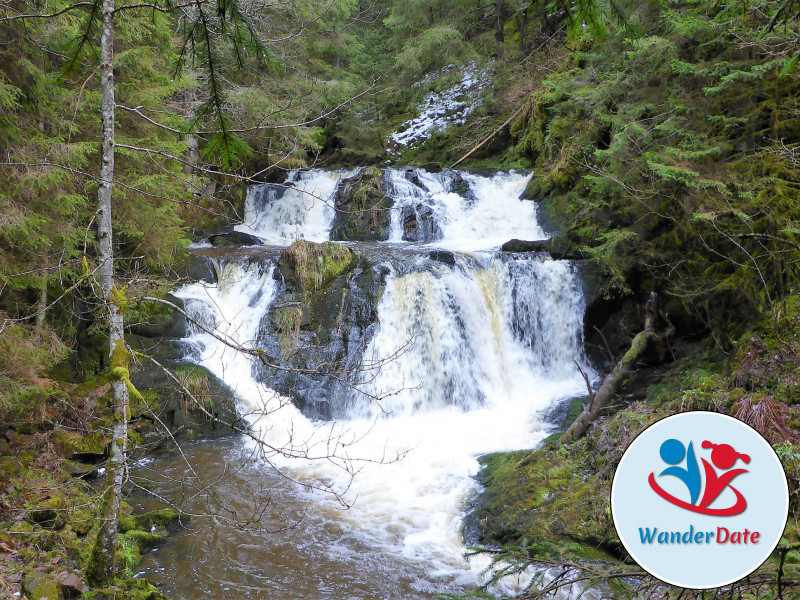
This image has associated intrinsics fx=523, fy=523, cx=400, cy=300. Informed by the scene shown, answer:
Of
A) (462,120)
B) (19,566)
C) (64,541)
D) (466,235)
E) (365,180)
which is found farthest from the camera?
(462,120)

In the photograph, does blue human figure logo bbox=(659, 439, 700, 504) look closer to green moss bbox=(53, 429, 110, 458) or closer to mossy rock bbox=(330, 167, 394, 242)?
green moss bbox=(53, 429, 110, 458)

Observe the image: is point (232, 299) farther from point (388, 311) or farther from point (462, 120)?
point (462, 120)

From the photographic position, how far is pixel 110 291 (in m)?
3.49

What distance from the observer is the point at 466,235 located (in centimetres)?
1466

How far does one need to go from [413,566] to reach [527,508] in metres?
1.46

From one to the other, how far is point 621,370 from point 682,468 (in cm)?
742

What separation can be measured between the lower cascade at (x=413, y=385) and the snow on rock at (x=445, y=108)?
28.6 ft

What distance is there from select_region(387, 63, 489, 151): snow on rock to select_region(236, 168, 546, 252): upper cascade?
16.8ft

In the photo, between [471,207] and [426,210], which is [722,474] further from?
[471,207]

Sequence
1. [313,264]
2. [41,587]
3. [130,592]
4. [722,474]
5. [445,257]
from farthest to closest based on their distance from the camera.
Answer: [445,257]
[313,264]
[130,592]
[41,587]
[722,474]

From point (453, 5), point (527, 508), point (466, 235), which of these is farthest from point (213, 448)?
point (453, 5)

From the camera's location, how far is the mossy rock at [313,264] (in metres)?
11.1

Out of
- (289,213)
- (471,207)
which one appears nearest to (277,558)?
(471,207)

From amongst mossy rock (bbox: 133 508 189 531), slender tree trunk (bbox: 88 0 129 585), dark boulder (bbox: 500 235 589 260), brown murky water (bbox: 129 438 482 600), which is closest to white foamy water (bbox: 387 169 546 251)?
dark boulder (bbox: 500 235 589 260)
